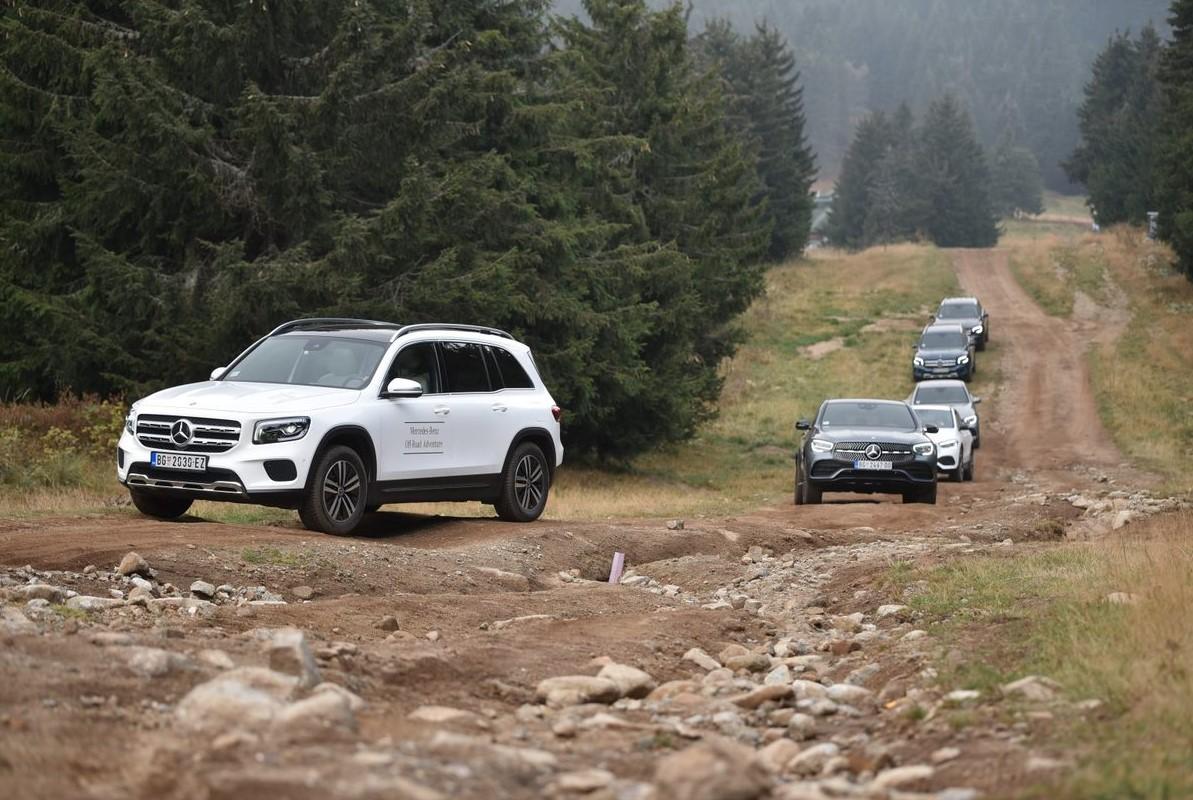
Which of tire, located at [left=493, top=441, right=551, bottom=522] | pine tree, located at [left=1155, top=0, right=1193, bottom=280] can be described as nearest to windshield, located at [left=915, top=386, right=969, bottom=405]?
pine tree, located at [left=1155, top=0, right=1193, bottom=280]

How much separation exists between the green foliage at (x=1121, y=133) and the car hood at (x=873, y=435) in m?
51.6

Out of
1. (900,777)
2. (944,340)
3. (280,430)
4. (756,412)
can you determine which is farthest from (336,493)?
(944,340)

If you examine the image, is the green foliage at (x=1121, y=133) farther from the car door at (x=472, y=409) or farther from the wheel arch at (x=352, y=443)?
the wheel arch at (x=352, y=443)

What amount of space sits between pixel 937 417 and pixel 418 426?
58.5 feet

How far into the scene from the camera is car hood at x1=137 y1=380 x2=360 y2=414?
12758mm

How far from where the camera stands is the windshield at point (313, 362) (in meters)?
13.8

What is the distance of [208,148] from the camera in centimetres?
2231

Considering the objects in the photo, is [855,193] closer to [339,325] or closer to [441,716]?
[339,325]

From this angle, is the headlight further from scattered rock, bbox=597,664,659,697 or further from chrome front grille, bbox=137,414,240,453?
scattered rock, bbox=597,664,659,697

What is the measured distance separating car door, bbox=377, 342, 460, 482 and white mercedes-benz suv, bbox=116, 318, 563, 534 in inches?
0.5

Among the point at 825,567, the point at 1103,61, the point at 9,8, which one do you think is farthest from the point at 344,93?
the point at 1103,61

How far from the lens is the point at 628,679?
286 inches

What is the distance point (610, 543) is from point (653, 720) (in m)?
7.73

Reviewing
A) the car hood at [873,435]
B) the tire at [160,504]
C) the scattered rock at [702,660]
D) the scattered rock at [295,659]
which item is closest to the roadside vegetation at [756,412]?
the tire at [160,504]
